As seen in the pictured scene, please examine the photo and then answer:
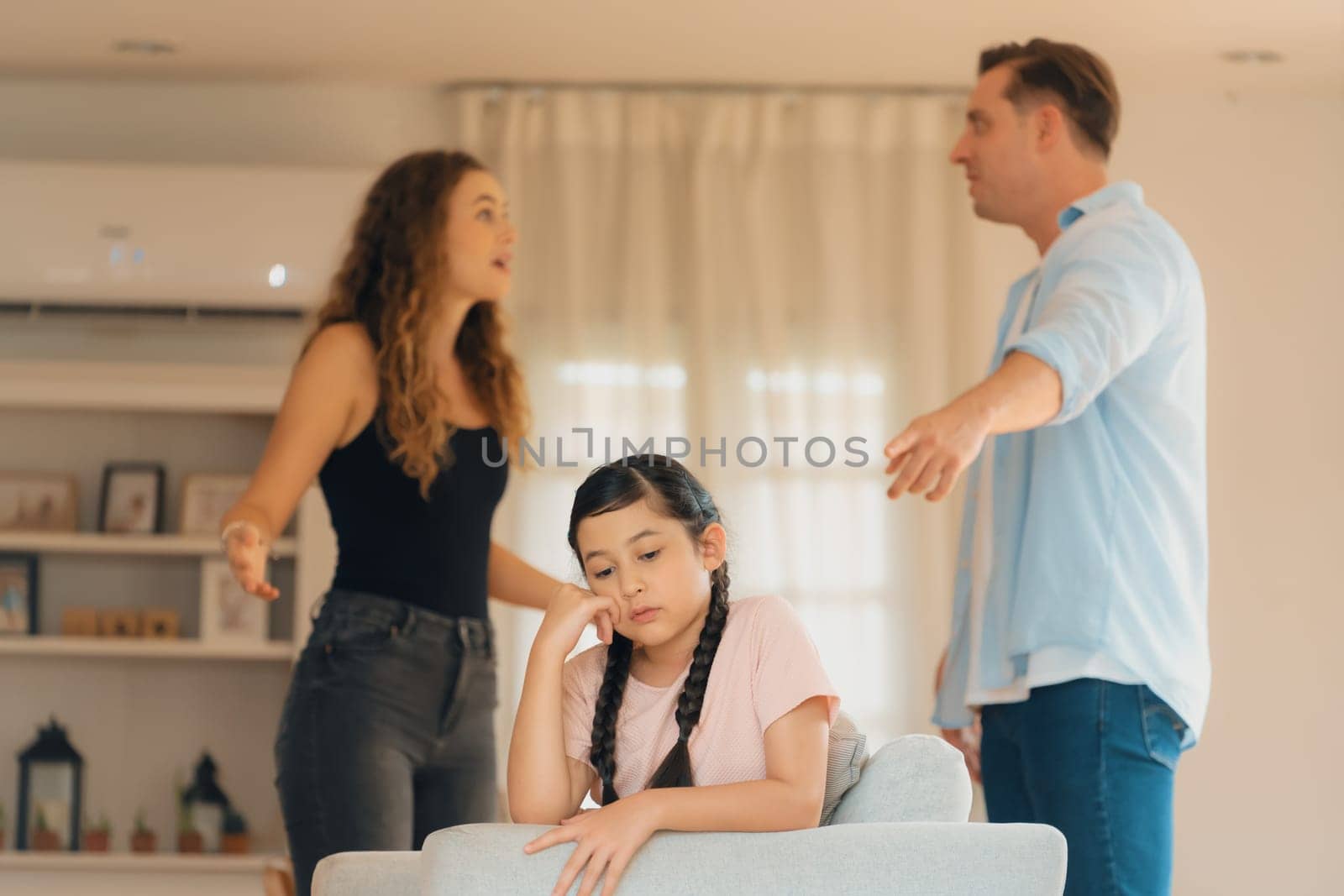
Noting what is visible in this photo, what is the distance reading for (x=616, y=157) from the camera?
4.27 metres

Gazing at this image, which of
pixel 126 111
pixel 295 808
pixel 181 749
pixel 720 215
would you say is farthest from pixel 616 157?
pixel 295 808

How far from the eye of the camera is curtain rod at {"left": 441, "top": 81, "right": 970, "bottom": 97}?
14.0ft

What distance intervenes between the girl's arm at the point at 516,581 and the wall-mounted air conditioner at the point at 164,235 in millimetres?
1725

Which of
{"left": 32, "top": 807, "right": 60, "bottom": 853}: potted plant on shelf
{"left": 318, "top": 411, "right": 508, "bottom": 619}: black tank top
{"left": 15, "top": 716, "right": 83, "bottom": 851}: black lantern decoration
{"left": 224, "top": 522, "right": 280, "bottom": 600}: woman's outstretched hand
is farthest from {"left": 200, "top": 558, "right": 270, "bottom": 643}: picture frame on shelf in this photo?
{"left": 224, "top": 522, "right": 280, "bottom": 600}: woman's outstretched hand

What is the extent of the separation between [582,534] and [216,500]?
8.58 feet

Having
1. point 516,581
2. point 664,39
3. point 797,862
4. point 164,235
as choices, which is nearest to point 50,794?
point 164,235

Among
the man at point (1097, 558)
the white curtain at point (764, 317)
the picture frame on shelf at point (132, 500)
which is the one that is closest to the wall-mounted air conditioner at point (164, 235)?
the picture frame on shelf at point (132, 500)

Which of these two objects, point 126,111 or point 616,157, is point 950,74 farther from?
point 126,111

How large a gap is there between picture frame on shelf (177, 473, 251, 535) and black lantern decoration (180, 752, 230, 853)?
648 millimetres

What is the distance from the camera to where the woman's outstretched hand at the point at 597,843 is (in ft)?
4.01

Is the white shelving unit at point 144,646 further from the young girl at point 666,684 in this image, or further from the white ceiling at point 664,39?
the young girl at point 666,684

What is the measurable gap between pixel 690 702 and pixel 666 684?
82mm

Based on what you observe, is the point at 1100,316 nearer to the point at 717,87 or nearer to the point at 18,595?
the point at 717,87

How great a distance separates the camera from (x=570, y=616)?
1.55 m
